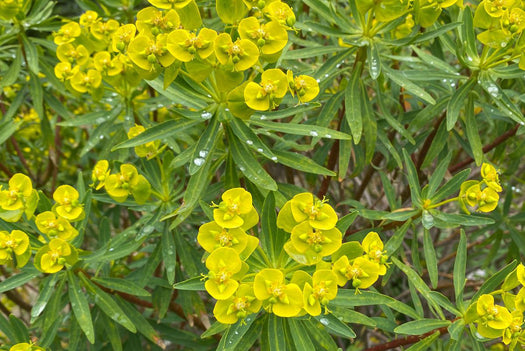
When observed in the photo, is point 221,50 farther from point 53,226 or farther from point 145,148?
point 53,226

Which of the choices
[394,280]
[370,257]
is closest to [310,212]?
[370,257]

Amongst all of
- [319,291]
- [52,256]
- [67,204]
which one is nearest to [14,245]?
[52,256]

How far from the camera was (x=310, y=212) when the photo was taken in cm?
154

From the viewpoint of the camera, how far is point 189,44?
155 cm

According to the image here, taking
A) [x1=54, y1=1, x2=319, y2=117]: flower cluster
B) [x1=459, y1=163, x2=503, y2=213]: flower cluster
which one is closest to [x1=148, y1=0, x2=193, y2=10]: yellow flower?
[x1=54, y1=1, x2=319, y2=117]: flower cluster

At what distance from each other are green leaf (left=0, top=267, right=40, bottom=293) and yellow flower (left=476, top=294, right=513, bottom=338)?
164cm

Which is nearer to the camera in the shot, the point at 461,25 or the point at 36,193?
the point at 36,193

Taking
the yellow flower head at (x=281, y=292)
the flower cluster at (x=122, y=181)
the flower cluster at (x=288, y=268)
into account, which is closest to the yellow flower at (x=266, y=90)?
the flower cluster at (x=288, y=268)

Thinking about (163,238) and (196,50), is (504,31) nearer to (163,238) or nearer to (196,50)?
(196,50)

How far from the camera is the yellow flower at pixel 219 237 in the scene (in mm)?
1534

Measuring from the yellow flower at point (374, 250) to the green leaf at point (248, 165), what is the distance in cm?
36

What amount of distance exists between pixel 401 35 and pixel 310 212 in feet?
4.23

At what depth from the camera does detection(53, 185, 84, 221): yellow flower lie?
198 cm

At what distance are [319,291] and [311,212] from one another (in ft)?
0.75
